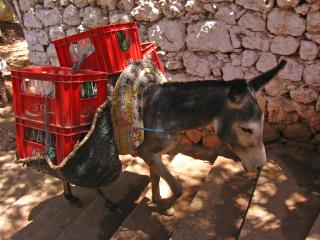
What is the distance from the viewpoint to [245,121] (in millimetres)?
2633

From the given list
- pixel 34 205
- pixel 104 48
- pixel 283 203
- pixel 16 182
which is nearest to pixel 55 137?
pixel 104 48

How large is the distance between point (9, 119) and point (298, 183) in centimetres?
465

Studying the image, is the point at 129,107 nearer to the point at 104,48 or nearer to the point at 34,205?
the point at 104,48

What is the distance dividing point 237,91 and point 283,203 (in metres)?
1.36

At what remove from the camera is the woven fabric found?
2.96 m

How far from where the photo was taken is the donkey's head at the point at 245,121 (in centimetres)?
262

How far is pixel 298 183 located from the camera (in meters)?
3.66

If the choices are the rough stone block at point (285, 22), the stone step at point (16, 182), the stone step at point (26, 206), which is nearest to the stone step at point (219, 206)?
the rough stone block at point (285, 22)

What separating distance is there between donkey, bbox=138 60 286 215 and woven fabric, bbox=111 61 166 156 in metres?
0.10

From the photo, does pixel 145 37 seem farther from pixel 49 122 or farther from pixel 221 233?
pixel 221 233

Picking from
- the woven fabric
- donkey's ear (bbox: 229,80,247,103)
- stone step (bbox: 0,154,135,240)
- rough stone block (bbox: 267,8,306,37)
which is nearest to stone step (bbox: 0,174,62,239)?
stone step (bbox: 0,154,135,240)

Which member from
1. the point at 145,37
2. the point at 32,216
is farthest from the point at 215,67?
the point at 32,216

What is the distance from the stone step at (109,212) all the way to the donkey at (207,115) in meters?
0.76

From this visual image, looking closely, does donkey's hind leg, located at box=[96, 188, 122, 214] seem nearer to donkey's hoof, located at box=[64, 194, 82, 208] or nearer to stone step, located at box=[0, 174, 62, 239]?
donkey's hoof, located at box=[64, 194, 82, 208]
